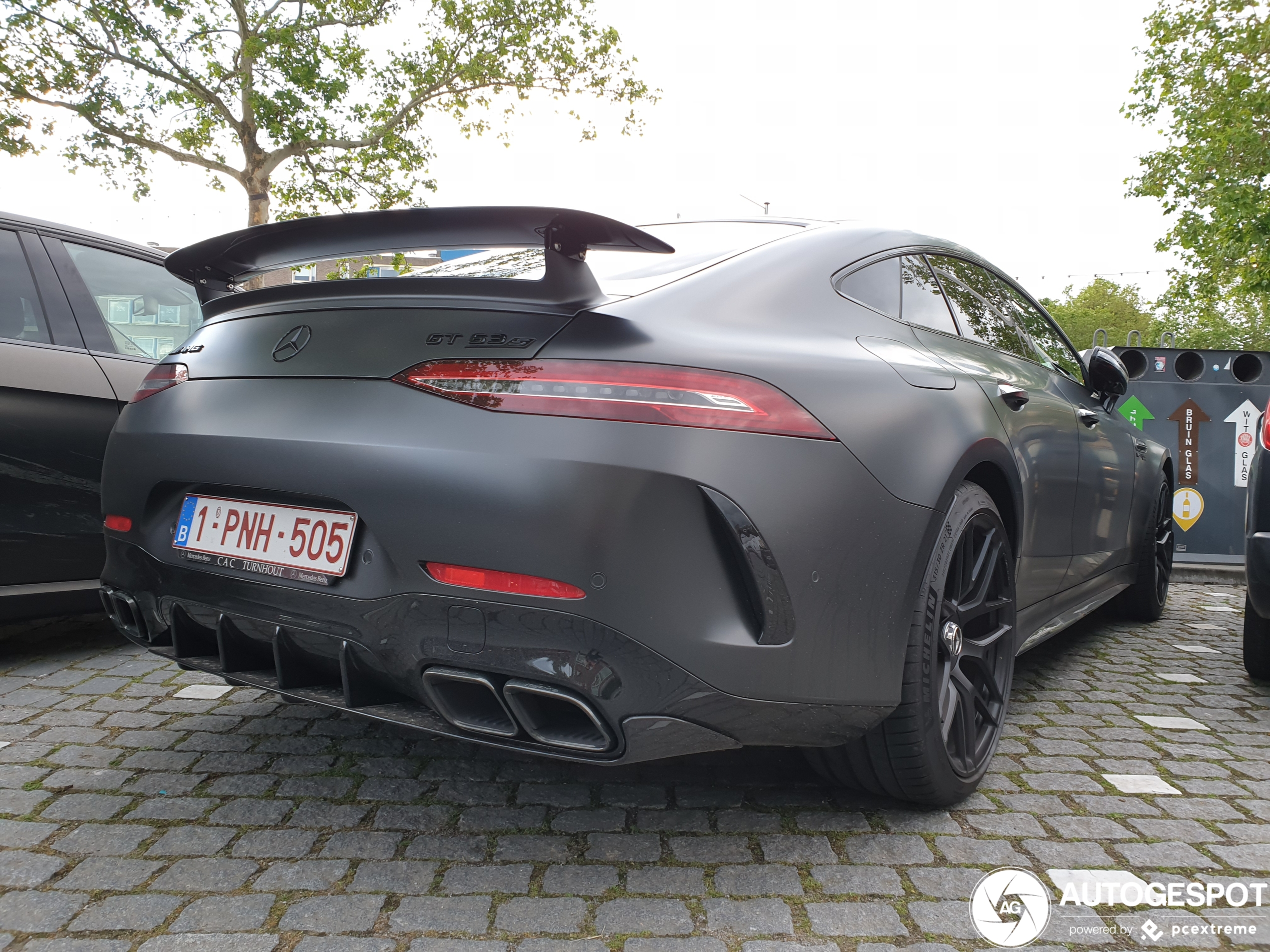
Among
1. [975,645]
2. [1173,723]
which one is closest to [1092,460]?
[1173,723]

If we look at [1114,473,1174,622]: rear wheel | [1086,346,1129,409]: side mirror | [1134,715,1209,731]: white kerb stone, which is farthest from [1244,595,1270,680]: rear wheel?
[1086,346,1129,409]: side mirror

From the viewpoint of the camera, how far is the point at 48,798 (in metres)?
2.34

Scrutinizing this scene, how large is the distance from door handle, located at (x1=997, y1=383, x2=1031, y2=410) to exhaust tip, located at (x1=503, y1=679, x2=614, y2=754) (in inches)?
60.8

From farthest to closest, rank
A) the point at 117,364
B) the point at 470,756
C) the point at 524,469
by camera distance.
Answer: the point at 117,364 < the point at 470,756 < the point at 524,469

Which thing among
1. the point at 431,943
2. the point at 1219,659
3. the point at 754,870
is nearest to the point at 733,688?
the point at 754,870

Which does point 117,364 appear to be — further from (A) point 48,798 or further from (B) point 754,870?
(B) point 754,870

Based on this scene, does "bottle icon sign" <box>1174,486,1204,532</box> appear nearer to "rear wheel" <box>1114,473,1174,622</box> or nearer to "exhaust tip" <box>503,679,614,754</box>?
"rear wheel" <box>1114,473,1174,622</box>

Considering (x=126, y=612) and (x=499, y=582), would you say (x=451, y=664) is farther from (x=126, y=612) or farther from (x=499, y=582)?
(x=126, y=612)

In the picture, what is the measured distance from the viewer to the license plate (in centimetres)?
195

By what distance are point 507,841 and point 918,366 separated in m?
1.45

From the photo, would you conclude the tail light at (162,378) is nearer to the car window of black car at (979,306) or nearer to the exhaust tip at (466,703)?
the exhaust tip at (466,703)

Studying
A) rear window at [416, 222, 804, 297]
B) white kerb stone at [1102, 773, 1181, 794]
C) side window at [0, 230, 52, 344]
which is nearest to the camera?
rear window at [416, 222, 804, 297]

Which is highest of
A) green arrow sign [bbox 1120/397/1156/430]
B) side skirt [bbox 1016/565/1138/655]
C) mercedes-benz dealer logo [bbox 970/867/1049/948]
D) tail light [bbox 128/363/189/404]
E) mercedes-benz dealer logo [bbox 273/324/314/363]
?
mercedes-benz dealer logo [bbox 273/324/314/363]

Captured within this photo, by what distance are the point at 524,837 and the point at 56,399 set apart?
2.50 meters
